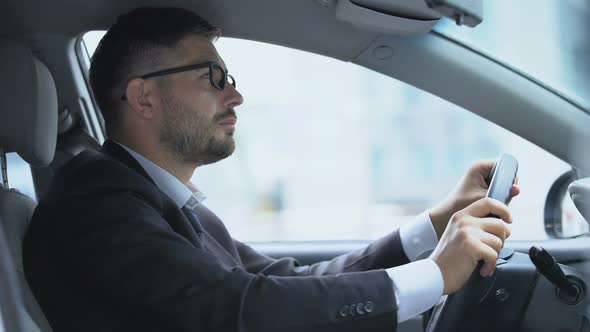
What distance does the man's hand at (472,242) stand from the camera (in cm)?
125

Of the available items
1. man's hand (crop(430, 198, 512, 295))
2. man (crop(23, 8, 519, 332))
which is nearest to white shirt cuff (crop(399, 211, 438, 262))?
man (crop(23, 8, 519, 332))

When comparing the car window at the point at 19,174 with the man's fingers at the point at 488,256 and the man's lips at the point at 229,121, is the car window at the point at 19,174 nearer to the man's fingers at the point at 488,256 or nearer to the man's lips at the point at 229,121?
the man's lips at the point at 229,121

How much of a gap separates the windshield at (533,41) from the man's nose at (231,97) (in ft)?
1.80

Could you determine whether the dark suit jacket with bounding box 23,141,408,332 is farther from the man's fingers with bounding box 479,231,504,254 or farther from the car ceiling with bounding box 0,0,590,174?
the car ceiling with bounding box 0,0,590,174

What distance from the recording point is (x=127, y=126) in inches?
71.1

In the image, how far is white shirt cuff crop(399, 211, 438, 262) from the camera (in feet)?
5.80

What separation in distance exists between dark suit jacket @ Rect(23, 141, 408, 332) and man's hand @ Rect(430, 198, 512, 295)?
0.11m

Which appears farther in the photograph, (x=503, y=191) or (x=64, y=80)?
(x=64, y=80)

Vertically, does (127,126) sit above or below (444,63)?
below

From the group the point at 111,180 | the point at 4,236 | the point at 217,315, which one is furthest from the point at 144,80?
the point at 217,315

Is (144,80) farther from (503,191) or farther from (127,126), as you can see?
(503,191)

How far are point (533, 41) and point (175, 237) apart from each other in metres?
1.17

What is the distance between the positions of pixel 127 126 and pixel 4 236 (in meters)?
0.46

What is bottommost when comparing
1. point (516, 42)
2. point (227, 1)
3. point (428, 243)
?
point (428, 243)
